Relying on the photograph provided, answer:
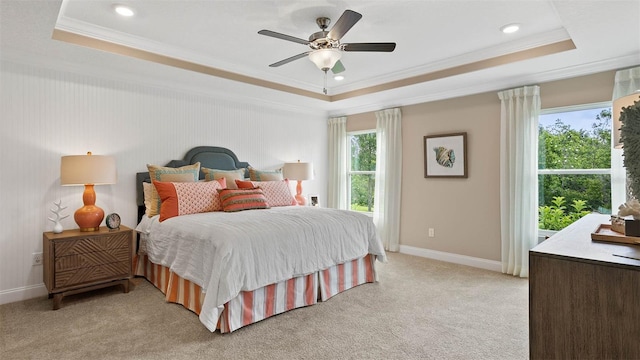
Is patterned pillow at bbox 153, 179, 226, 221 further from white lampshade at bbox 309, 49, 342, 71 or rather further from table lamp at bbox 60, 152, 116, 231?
white lampshade at bbox 309, 49, 342, 71

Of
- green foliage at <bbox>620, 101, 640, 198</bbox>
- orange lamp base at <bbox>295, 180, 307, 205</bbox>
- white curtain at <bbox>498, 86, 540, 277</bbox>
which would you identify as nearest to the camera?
green foliage at <bbox>620, 101, 640, 198</bbox>

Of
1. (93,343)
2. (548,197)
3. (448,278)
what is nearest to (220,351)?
(93,343)

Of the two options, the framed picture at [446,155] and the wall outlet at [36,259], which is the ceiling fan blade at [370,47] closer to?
the framed picture at [446,155]

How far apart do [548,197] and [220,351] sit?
12.6 ft

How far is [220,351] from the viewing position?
7.42 ft

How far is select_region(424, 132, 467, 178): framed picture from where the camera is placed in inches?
177

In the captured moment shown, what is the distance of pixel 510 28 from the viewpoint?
304 cm

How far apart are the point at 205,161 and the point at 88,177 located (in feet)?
4.79

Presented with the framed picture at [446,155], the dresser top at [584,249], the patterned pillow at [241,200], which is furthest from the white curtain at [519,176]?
the patterned pillow at [241,200]

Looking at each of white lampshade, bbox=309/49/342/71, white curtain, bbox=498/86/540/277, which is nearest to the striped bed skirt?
white curtain, bbox=498/86/540/277

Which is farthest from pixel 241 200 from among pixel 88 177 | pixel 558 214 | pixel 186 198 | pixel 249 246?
pixel 558 214

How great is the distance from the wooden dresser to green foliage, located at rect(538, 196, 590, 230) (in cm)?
284

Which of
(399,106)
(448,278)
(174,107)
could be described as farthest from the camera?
(399,106)

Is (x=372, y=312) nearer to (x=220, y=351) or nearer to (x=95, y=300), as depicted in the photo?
(x=220, y=351)
